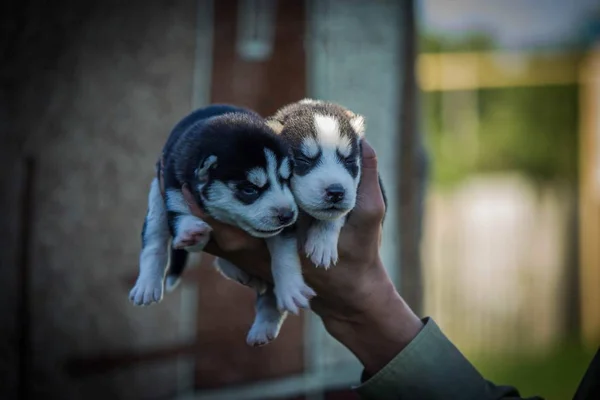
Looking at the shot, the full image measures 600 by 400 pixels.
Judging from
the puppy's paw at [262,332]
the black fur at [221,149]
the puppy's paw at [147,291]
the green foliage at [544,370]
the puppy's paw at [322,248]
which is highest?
the black fur at [221,149]

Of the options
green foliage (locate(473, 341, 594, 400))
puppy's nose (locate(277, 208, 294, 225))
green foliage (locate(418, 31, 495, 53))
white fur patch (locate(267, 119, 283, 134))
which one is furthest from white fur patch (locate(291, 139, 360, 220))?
green foliage (locate(418, 31, 495, 53))

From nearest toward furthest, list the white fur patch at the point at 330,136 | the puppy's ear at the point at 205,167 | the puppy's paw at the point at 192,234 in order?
the puppy's paw at the point at 192,234
the puppy's ear at the point at 205,167
the white fur patch at the point at 330,136

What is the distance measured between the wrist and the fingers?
186 millimetres

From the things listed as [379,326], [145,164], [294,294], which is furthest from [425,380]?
[145,164]

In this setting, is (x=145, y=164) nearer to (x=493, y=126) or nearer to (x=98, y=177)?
(x=98, y=177)

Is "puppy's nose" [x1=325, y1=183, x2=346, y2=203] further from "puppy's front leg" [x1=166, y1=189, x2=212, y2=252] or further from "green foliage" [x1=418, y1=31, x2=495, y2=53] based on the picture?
"green foliage" [x1=418, y1=31, x2=495, y2=53]

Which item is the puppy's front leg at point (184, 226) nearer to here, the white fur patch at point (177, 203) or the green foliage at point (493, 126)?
the white fur patch at point (177, 203)

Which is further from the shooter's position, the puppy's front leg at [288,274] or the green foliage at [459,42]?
the green foliage at [459,42]

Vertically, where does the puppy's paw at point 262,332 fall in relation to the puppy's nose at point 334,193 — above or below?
below

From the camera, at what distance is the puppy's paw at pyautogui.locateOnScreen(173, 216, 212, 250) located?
2582 millimetres

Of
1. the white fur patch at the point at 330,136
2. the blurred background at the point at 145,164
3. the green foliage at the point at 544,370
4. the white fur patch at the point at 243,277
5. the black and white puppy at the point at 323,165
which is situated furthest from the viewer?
the green foliage at the point at 544,370

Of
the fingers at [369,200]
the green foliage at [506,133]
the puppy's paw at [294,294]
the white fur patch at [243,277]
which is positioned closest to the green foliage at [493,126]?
the green foliage at [506,133]

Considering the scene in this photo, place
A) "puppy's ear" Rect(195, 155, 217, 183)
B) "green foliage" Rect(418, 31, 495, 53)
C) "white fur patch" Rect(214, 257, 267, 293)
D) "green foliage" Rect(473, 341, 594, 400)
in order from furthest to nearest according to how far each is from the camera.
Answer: "green foliage" Rect(418, 31, 495, 53), "green foliage" Rect(473, 341, 594, 400), "white fur patch" Rect(214, 257, 267, 293), "puppy's ear" Rect(195, 155, 217, 183)

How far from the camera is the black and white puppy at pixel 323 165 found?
8.82 ft
